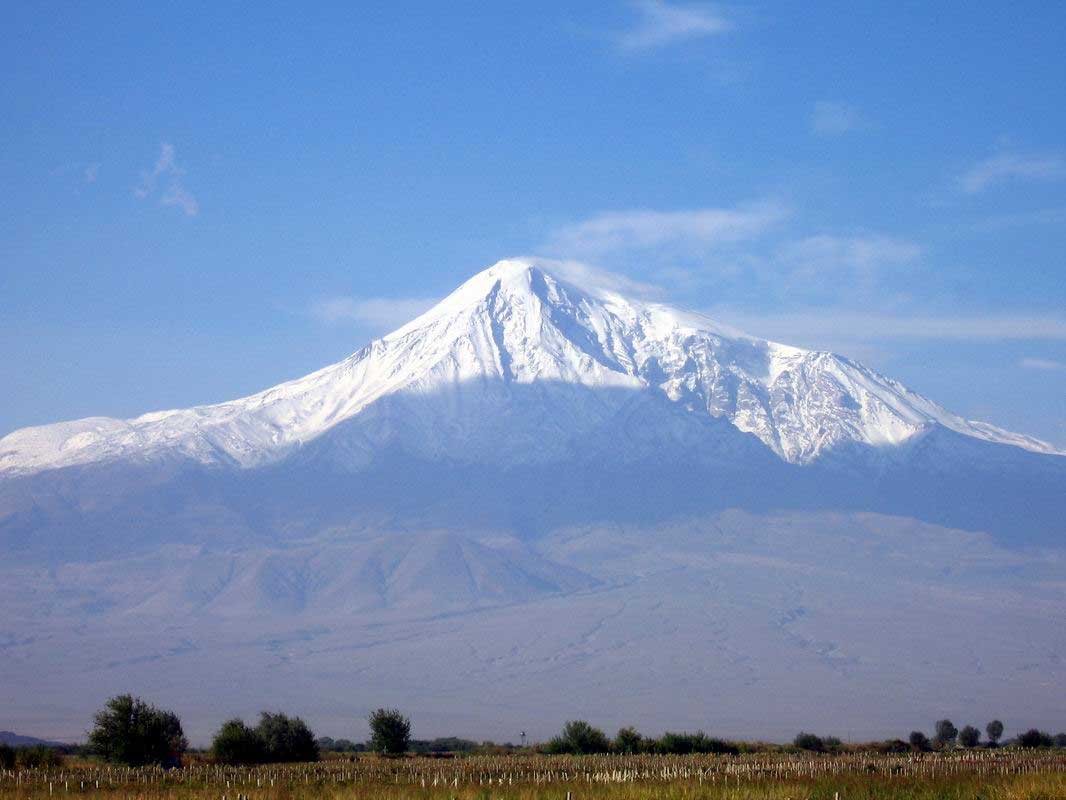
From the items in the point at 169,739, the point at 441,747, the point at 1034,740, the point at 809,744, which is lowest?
the point at 1034,740

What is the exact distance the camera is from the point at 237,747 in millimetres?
49344

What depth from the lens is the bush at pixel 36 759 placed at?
141 ft

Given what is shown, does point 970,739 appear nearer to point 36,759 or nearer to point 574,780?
point 574,780

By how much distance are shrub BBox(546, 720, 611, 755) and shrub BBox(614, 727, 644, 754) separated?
45cm

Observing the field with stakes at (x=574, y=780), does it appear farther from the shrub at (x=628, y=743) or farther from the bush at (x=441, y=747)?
the bush at (x=441, y=747)

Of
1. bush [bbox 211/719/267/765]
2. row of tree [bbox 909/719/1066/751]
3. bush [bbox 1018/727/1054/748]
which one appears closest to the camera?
bush [bbox 211/719/267/765]

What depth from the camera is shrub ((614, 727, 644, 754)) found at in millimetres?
57719

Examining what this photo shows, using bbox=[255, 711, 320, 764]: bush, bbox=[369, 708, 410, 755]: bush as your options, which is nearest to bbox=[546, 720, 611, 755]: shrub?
bbox=[369, 708, 410, 755]: bush

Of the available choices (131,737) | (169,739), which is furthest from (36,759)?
(169,739)

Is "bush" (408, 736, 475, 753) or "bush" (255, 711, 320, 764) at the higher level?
"bush" (255, 711, 320, 764)

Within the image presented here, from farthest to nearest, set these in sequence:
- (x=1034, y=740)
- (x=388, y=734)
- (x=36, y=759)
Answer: (x=1034, y=740) < (x=388, y=734) < (x=36, y=759)

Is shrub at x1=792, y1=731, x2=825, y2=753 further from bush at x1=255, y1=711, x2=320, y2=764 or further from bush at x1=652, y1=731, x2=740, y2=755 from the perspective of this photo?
bush at x1=255, y1=711, x2=320, y2=764

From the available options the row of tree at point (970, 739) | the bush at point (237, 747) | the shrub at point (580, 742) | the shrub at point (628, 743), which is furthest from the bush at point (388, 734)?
the row of tree at point (970, 739)

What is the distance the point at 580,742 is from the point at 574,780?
79.6 feet
